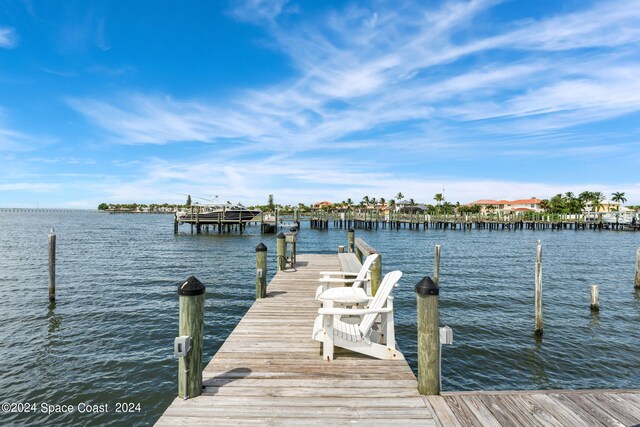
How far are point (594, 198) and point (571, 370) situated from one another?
125 metres

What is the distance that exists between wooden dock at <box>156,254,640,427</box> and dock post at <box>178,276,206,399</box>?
0.15 meters

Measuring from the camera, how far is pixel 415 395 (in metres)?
3.96

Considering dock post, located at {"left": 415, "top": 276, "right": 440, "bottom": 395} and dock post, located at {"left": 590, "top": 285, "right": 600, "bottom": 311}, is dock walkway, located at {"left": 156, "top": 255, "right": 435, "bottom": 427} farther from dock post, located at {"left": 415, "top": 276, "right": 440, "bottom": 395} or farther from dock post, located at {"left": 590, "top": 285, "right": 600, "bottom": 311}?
dock post, located at {"left": 590, "top": 285, "right": 600, "bottom": 311}

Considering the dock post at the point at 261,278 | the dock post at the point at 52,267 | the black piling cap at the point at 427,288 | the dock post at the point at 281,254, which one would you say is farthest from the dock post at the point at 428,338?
the dock post at the point at 52,267

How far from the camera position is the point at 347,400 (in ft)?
12.6

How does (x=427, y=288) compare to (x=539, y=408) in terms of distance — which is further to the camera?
(x=427, y=288)

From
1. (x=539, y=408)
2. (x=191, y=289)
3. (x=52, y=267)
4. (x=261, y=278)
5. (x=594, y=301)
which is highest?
(x=191, y=289)

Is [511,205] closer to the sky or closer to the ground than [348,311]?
closer to the sky

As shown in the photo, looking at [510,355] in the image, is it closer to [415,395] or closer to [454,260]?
[415,395]

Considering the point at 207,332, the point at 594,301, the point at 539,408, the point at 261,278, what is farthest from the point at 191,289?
the point at 594,301

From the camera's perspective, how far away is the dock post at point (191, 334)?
12.5ft

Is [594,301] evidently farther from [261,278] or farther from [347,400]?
[347,400]

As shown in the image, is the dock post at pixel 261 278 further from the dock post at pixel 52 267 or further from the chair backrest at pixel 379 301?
the dock post at pixel 52 267

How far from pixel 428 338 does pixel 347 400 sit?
1.15 meters
